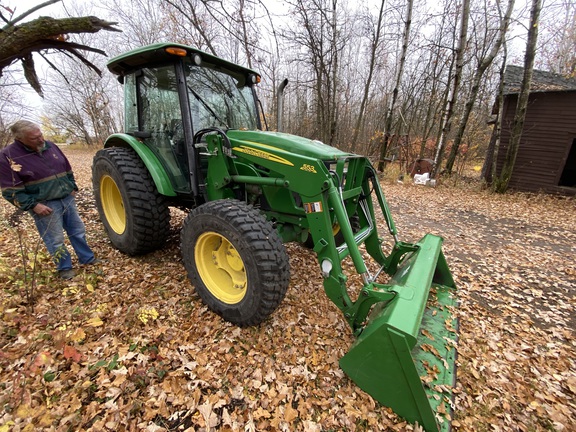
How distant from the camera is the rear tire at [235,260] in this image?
2107mm

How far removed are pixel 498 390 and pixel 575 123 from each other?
37.5ft

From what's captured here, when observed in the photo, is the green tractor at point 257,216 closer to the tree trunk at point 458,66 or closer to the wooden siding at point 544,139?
the tree trunk at point 458,66

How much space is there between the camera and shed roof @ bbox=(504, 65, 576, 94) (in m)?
9.14

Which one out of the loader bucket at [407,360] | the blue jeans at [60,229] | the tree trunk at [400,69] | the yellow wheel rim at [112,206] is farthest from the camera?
the tree trunk at [400,69]

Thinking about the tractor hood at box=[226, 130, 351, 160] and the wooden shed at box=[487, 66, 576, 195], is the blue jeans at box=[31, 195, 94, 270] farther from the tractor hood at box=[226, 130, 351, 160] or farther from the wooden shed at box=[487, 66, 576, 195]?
Result: the wooden shed at box=[487, 66, 576, 195]

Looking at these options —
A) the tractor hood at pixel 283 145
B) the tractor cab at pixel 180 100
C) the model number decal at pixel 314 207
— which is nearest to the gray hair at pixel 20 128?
the tractor cab at pixel 180 100

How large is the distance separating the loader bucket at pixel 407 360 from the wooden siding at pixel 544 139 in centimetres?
1066

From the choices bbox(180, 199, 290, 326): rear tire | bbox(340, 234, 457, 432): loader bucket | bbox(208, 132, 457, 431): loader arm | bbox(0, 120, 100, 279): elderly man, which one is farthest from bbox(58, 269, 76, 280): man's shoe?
bbox(340, 234, 457, 432): loader bucket

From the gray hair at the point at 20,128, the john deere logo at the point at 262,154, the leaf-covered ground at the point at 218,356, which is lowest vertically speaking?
the leaf-covered ground at the point at 218,356

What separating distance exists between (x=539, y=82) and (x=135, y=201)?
13.4 m

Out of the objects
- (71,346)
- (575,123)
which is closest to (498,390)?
(71,346)

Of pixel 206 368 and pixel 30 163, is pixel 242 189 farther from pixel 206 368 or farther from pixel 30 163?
pixel 30 163

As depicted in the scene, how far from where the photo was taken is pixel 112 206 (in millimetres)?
3652

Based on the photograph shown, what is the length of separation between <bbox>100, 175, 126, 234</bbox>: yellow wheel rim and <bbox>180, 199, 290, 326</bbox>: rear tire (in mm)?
1637
